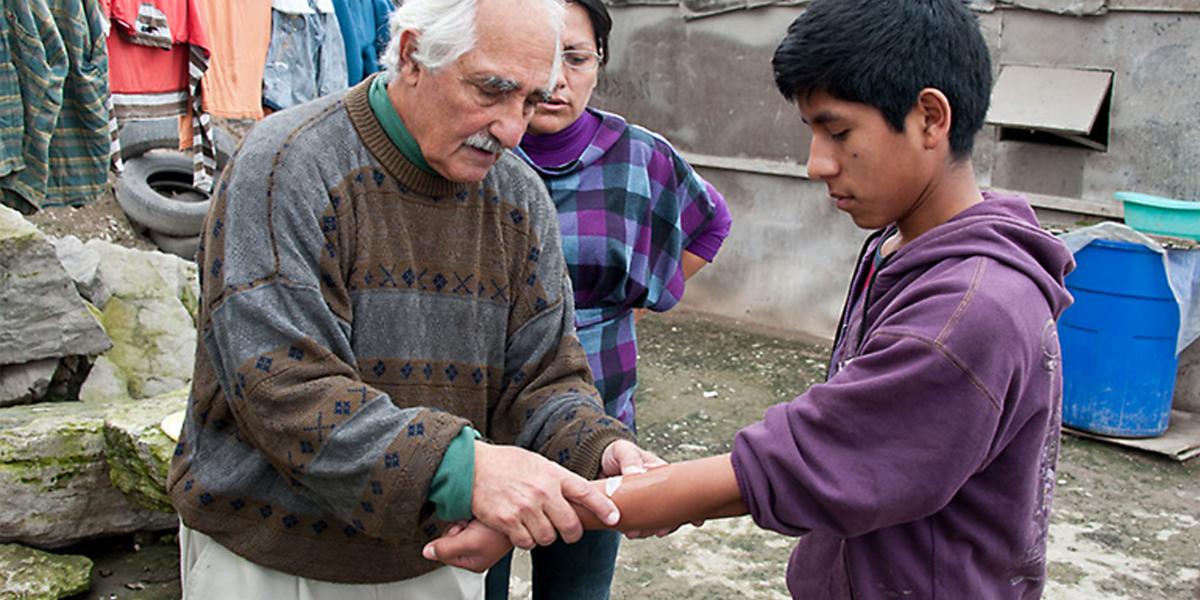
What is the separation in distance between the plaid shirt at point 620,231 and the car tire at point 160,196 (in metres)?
5.47

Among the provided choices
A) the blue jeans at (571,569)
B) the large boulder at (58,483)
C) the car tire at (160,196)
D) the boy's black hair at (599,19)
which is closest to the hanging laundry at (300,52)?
the large boulder at (58,483)

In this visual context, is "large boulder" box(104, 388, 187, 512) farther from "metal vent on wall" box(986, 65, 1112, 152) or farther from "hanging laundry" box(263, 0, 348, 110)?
"metal vent on wall" box(986, 65, 1112, 152)

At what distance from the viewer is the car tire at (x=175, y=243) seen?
802 cm

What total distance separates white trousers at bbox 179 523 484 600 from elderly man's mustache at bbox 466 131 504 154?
842 mm

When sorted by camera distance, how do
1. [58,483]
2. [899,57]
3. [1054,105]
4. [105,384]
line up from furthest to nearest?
[1054,105] → [105,384] → [58,483] → [899,57]

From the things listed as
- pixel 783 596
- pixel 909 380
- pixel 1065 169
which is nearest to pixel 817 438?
pixel 909 380

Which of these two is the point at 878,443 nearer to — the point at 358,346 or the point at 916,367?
the point at 916,367

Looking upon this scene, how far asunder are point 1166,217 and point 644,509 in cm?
504

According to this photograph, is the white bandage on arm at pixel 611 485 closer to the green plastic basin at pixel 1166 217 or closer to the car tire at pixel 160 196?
the green plastic basin at pixel 1166 217

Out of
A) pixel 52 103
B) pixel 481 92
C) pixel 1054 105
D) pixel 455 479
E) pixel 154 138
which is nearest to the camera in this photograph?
pixel 455 479

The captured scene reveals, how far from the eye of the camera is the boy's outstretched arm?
188 cm

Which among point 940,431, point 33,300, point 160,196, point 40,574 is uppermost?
point 940,431

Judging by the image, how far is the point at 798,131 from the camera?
8094 millimetres

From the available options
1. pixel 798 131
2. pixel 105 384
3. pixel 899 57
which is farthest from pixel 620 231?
pixel 798 131
